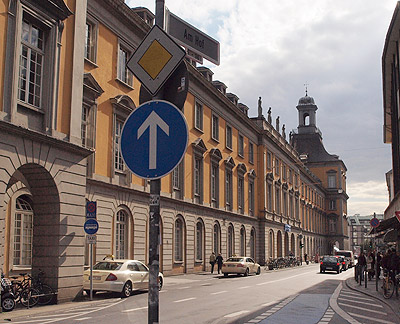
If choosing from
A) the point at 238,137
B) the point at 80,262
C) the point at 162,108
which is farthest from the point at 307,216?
the point at 162,108

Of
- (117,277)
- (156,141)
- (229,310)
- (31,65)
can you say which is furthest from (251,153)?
(156,141)

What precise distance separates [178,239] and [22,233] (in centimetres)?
1594

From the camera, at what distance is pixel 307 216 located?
86562mm

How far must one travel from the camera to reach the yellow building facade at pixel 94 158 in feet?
56.9

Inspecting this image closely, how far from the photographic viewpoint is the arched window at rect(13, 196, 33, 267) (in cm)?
2048

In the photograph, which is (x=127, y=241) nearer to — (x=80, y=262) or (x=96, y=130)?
(x=96, y=130)

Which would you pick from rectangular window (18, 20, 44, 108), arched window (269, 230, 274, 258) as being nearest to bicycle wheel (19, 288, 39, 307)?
rectangular window (18, 20, 44, 108)

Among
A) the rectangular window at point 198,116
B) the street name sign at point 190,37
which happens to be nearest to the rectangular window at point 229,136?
the rectangular window at point 198,116

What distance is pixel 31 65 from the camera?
17969 mm

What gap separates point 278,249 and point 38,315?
5188cm

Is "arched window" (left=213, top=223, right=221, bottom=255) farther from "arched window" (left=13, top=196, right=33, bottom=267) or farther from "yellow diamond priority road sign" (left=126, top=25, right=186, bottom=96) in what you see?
"yellow diamond priority road sign" (left=126, top=25, right=186, bottom=96)

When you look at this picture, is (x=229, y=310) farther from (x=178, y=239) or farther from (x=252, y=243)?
(x=252, y=243)

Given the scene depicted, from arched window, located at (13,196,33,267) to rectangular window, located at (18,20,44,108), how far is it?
5.06 metres

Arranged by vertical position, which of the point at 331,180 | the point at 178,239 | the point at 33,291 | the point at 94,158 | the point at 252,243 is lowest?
the point at 33,291
